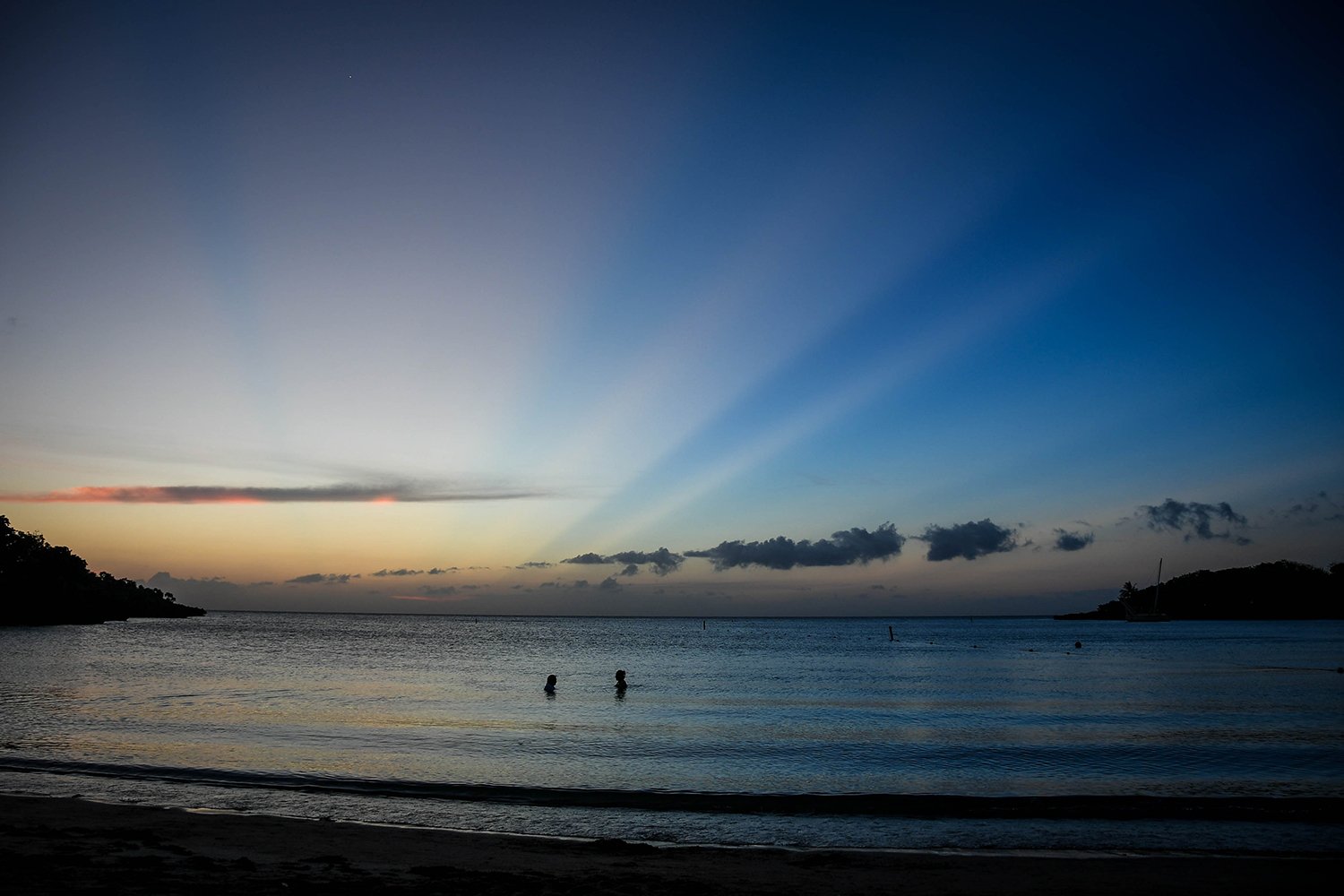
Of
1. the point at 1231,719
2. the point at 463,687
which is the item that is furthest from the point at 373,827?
the point at 1231,719

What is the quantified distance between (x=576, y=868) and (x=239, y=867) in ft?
16.7

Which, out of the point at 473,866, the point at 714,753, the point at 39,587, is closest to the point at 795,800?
the point at 714,753

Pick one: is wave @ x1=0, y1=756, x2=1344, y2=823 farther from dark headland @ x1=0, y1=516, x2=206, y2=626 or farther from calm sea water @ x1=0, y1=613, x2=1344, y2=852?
dark headland @ x1=0, y1=516, x2=206, y2=626

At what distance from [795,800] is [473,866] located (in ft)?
30.7

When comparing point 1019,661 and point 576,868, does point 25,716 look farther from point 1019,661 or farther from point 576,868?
point 1019,661

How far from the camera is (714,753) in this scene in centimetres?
2589

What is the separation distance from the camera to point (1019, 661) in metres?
79.3

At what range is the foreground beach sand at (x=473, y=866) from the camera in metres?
11.1

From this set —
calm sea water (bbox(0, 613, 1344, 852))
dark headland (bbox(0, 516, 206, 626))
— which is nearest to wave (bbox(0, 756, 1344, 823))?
calm sea water (bbox(0, 613, 1344, 852))

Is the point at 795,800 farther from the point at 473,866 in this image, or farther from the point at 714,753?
the point at 473,866

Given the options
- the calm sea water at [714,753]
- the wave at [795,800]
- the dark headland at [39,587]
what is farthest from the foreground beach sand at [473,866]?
the dark headland at [39,587]

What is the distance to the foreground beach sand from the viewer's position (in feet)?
36.4

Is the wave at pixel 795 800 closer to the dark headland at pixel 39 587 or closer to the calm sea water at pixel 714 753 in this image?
the calm sea water at pixel 714 753

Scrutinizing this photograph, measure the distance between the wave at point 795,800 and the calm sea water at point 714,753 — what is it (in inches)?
3.7
